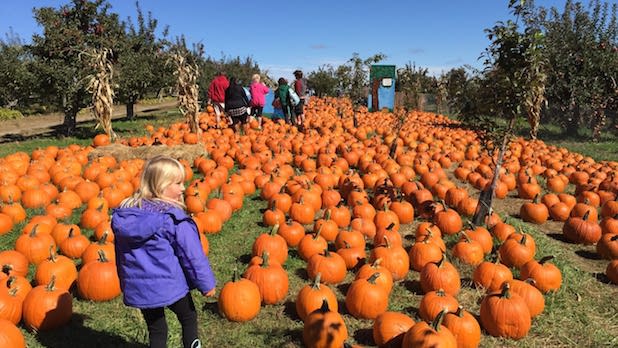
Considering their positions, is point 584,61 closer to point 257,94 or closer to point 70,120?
point 257,94

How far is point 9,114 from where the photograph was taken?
27.9m

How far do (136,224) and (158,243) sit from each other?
0.82ft

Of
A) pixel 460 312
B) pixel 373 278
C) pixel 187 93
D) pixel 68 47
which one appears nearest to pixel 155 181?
pixel 373 278

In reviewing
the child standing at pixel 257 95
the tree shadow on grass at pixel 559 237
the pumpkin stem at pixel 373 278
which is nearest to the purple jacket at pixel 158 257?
the pumpkin stem at pixel 373 278

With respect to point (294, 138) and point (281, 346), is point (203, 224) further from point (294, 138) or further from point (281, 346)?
point (294, 138)

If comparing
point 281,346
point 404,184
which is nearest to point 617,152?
point 404,184

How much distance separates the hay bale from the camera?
1121cm

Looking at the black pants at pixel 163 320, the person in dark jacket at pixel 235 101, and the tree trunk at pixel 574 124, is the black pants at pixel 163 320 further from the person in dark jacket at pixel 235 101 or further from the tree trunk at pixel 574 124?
the tree trunk at pixel 574 124

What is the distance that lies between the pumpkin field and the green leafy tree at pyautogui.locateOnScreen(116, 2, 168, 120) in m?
8.38

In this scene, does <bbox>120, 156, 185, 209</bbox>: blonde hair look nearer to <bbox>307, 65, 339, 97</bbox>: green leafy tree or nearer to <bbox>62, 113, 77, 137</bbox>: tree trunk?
<bbox>62, 113, 77, 137</bbox>: tree trunk

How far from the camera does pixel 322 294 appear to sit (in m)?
4.50

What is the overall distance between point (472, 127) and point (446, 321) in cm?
402

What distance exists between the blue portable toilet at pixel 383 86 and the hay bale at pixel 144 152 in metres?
16.9

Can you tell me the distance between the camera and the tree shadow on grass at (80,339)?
4.13m
